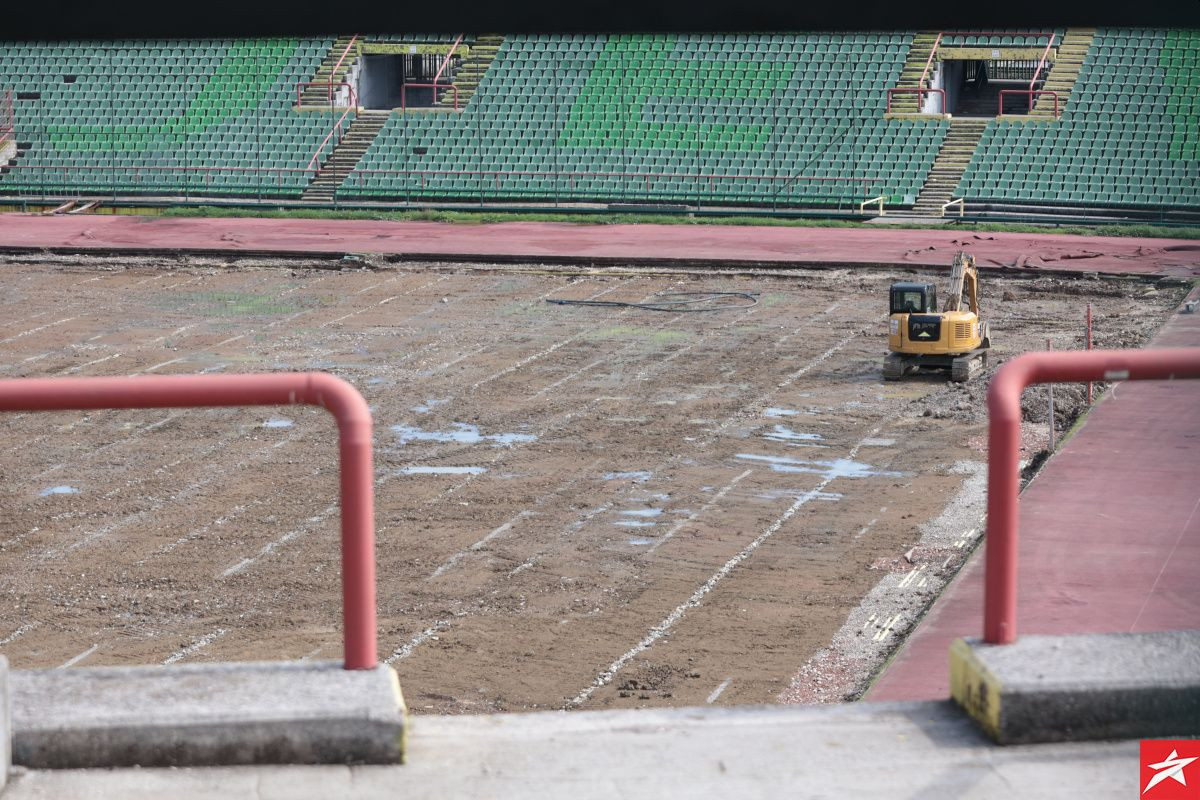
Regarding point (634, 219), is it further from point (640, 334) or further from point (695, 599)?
point (695, 599)

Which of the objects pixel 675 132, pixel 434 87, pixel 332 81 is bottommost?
pixel 675 132

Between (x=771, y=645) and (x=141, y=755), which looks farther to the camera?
(x=771, y=645)

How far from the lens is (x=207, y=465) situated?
21812 mm

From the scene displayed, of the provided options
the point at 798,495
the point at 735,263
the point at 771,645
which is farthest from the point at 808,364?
the point at 771,645

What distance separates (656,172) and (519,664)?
35.2m

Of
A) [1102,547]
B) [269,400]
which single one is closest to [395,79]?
[1102,547]

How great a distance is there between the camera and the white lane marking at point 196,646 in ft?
48.4

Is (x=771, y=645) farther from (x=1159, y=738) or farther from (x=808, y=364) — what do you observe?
(x=808, y=364)

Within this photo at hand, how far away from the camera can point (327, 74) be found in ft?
179

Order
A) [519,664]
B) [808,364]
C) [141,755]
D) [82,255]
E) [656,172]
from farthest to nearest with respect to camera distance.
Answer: [656,172] < [82,255] < [808,364] < [519,664] < [141,755]

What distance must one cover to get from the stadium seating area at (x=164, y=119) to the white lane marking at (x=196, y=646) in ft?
118

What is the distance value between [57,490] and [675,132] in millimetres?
31780

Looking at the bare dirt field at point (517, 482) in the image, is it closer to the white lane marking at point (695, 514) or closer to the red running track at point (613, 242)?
the white lane marking at point (695, 514)

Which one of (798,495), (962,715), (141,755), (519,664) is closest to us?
(141,755)
